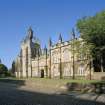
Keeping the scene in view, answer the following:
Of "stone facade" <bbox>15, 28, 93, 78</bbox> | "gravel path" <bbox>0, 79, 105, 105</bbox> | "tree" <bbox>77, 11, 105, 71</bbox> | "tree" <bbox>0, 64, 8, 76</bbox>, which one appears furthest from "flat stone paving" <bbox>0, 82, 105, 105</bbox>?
"tree" <bbox>0, 64, 8, 76</bbox>

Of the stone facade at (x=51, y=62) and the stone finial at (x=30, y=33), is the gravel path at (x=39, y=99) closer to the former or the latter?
the stone facade at (x=51, y=62)

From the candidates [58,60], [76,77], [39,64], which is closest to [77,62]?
[76,77]

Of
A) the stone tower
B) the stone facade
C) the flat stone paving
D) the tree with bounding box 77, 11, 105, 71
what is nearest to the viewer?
the flat stone paving

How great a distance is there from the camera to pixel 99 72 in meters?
62.8

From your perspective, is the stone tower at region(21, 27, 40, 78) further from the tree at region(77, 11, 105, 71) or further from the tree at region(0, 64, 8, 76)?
the tree at region(77, 11, 105, 71)

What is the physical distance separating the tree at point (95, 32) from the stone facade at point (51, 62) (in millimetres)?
5800

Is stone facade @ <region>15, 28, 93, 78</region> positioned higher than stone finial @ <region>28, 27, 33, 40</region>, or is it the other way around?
stone finial @ <region>28, 27, 33, 40</region>

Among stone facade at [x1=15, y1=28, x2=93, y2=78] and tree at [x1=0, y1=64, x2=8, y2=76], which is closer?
stone facade at [x1=15, y1=28, x2=93, y2=78]

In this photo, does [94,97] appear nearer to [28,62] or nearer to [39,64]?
[39,64]

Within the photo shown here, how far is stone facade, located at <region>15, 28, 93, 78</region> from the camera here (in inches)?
2889

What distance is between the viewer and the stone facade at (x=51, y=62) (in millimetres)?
73375

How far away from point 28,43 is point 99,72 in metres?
51.6

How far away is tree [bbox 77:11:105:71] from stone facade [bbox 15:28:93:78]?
580 cm

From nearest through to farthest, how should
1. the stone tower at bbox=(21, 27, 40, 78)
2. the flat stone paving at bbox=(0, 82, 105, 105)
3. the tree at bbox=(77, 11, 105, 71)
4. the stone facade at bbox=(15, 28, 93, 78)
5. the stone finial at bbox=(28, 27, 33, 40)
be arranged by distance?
the flat stone paving at bbox=(0, 82, 105, 105)
the tree at bbox=(77, 11, 105, 71)
the stone facade at bbox=(15, 28, 93, 78)
the stone tower at bbox=(21, 27, 40, 78)
the stone finial at bbox=(28, 27, 33, 40)
